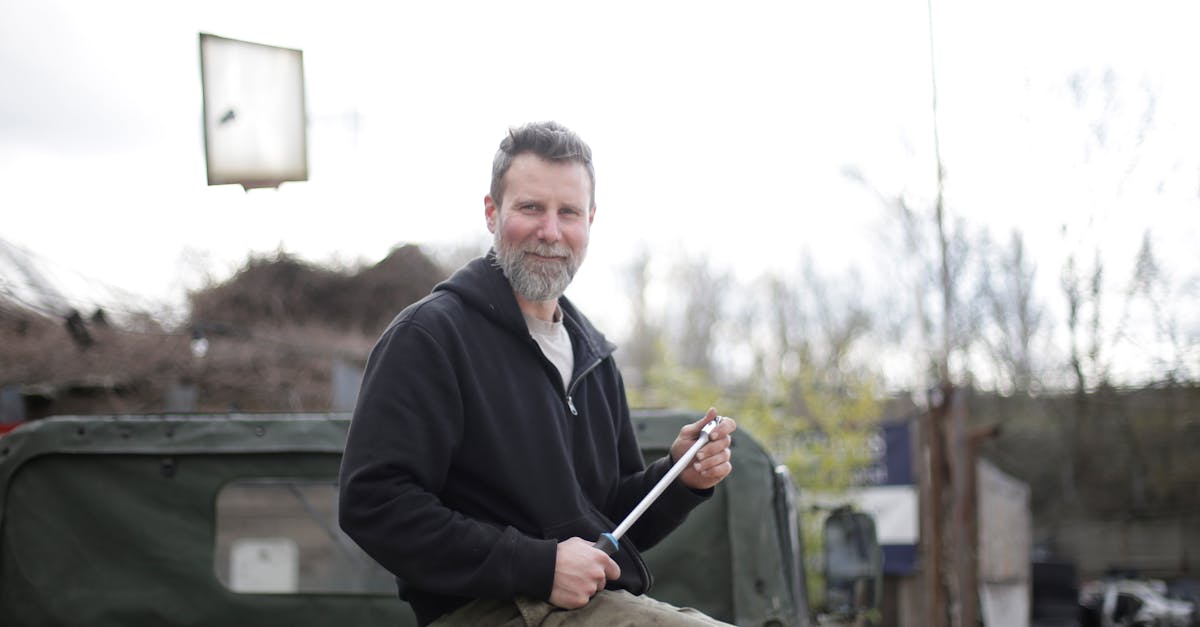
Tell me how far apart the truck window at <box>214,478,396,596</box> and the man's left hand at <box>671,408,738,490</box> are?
195cm

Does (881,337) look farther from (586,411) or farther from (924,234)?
(586,411)

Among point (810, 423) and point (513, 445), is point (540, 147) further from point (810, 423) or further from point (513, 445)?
point (810, 423)

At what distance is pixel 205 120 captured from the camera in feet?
15.3

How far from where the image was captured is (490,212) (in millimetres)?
2641

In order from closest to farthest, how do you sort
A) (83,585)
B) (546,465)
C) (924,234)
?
1. (546,465)
2. (83,585)
3. (924,234)

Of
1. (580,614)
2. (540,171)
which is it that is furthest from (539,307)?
(580,614)

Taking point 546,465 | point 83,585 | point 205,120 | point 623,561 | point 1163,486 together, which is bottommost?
point 1163,486

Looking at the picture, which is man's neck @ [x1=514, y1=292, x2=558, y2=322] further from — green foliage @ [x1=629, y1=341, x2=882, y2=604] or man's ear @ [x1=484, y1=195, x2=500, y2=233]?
green foliage @ [x1=629, y1=341, x2=882, y2=604]

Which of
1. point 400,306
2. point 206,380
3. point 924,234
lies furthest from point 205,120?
point 924,234

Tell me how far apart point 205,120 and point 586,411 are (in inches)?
110

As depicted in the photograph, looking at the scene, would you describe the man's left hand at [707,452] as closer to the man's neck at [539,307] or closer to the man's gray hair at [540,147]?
the man's neck at [539,307]

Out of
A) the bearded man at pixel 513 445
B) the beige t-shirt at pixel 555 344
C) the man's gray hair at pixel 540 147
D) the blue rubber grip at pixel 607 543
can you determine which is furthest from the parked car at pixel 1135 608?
the man's gray hair at pixel 540 147

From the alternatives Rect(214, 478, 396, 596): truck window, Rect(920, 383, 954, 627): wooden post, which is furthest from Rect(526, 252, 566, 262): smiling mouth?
Rect(920, 383, 954, 627): wooden post

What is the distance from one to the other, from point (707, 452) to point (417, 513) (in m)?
0.72
